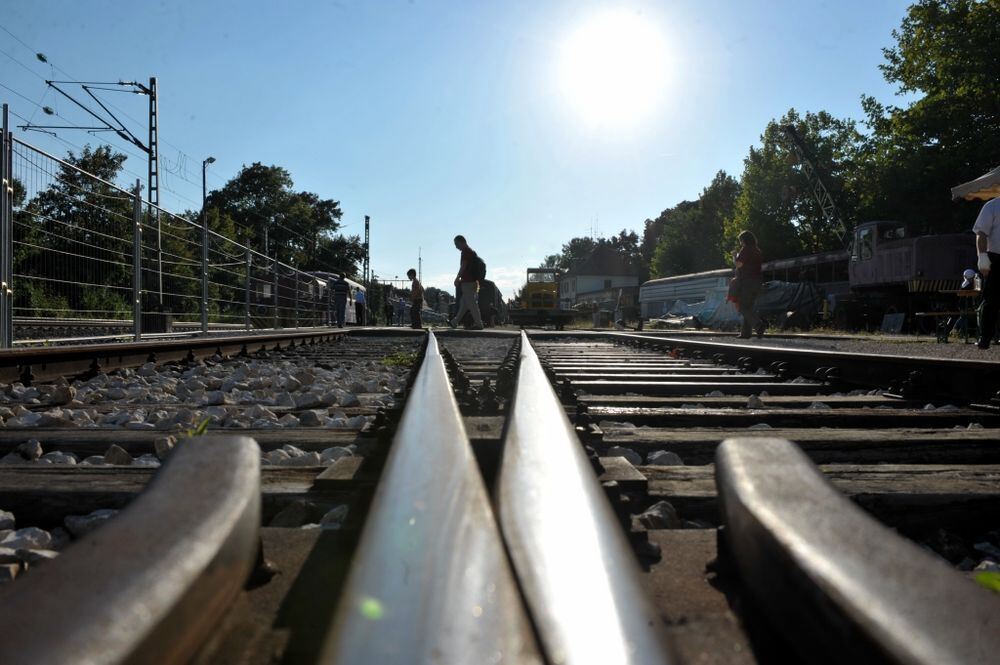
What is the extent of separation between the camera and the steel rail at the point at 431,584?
0.62 metres

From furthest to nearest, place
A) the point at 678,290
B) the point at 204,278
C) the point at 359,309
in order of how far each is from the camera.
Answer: the point at 678,290 → the point at 359,309 → the point at 204,278

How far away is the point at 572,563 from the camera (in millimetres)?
801

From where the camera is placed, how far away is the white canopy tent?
38.1 ft

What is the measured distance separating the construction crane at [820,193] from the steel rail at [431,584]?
50.8 meters

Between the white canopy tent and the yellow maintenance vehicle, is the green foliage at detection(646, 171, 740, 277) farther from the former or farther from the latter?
the white canopy tent

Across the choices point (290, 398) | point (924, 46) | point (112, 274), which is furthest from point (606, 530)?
point (924, 46)

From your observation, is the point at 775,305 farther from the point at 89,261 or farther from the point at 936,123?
the point at 89,261

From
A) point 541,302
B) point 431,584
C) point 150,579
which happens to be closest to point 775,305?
point 541,302

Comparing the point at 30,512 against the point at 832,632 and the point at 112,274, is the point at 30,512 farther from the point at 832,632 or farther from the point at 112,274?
the point at 112,274

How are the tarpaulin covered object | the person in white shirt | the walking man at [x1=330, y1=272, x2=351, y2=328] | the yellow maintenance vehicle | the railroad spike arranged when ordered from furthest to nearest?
the yellow maintenance vehicle → the tarpaulin covered object → the walking man at [x1=330, y1=272, x2=351, y2=328] → the person in white shirt → the railroad spike

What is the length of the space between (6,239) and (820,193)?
53.0 m

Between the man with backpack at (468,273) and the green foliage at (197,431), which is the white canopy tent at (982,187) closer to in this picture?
the man with backpack at (468,273)

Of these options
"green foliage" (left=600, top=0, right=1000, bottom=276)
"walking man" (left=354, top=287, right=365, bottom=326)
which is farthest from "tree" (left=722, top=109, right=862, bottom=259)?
"walking man" (left=354, top=287, right=365, bottom=326)

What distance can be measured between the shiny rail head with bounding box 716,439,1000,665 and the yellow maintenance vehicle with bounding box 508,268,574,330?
29.7 metres
